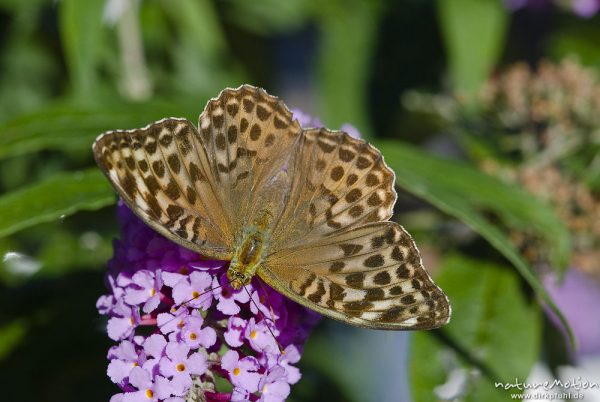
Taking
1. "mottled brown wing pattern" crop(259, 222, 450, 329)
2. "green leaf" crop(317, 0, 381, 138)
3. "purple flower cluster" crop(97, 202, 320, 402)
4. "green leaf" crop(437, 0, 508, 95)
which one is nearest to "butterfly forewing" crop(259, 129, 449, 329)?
"mottled brown wing pattern" crop(259, 222, 450, 329)

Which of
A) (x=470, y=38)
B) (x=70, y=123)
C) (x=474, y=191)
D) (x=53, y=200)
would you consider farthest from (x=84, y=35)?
(x=470, y=38)

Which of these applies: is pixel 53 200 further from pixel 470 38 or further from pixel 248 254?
pixel 470 38

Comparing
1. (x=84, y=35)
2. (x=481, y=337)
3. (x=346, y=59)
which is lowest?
(x=481, y=337)

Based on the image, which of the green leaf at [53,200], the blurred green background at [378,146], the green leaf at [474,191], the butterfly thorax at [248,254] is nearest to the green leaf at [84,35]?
the blurred green background at [378,146]

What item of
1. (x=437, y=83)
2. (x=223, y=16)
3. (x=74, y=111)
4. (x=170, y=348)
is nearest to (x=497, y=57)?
(x=437, y=83)

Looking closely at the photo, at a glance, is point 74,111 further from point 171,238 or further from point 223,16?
point 223,16

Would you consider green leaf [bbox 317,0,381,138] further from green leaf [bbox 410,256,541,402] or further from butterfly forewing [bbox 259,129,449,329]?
butterfly forewing [bbox 259,129,449,329]

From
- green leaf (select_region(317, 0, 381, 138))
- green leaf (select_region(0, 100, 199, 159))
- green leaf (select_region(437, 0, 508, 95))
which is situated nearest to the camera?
green leaf (select_region(0, 100, 199, 159))
